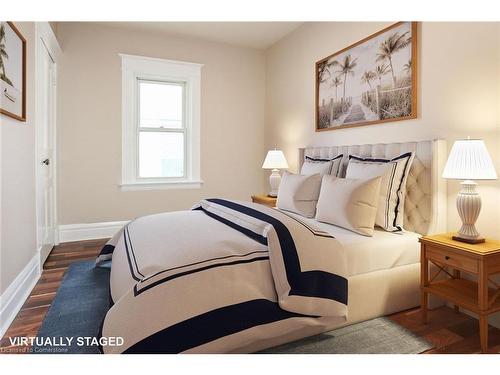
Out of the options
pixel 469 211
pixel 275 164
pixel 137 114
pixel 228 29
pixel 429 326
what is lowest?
pixel 429 326

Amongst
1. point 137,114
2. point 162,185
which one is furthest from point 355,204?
point 137,114

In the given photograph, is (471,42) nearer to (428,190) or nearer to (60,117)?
(428,190)

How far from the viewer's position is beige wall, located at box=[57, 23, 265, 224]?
3.84 meters

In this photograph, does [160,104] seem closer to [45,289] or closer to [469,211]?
[45,289]

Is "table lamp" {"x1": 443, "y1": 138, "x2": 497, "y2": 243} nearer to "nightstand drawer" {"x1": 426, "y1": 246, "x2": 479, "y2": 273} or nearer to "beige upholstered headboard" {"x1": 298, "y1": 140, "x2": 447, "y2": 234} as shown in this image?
"nightstand drawer" {"x1": 426, "y1": 246, "x2": 479, "y2": 273}

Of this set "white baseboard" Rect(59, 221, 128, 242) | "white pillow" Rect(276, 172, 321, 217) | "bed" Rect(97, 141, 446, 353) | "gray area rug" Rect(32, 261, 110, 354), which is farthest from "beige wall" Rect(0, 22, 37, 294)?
"white pillow" Rect(276, 172, 321, 217)

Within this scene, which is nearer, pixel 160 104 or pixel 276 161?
pixel 276 161

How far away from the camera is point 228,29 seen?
4074mm

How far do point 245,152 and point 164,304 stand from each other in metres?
3.63

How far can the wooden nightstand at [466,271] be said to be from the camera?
166 centimetres

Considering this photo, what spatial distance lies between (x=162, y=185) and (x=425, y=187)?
323cm

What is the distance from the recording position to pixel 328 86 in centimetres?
344

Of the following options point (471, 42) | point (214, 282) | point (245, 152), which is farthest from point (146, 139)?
point (471, 42)
